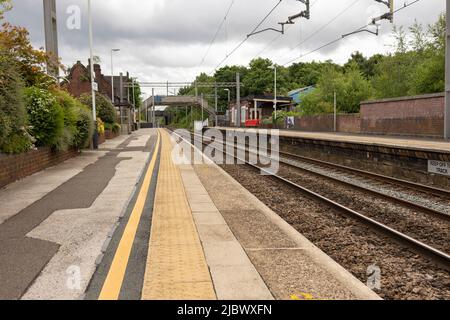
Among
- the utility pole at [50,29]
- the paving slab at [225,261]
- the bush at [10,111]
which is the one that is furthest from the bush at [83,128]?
the paving slab at [225,261]

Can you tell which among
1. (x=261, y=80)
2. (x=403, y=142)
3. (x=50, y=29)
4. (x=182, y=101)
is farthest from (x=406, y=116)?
(x=261, y=80)

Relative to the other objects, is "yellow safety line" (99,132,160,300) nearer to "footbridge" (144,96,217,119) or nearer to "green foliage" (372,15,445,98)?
"green foliage" (372,15,445,98)

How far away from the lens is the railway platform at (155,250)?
3.91 meters

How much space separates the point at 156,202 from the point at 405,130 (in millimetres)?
24326

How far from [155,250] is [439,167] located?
383 inches

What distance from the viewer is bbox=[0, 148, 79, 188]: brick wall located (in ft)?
32.6

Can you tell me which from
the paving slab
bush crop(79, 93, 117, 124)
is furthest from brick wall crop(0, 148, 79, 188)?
bush crop(79, 93, 117, 124)

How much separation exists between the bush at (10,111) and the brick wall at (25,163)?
0.28 m

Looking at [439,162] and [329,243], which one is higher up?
[439,162]

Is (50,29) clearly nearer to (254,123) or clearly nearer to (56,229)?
(56,229)

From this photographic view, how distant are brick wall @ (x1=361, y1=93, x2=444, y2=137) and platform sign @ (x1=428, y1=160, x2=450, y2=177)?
13834mm
